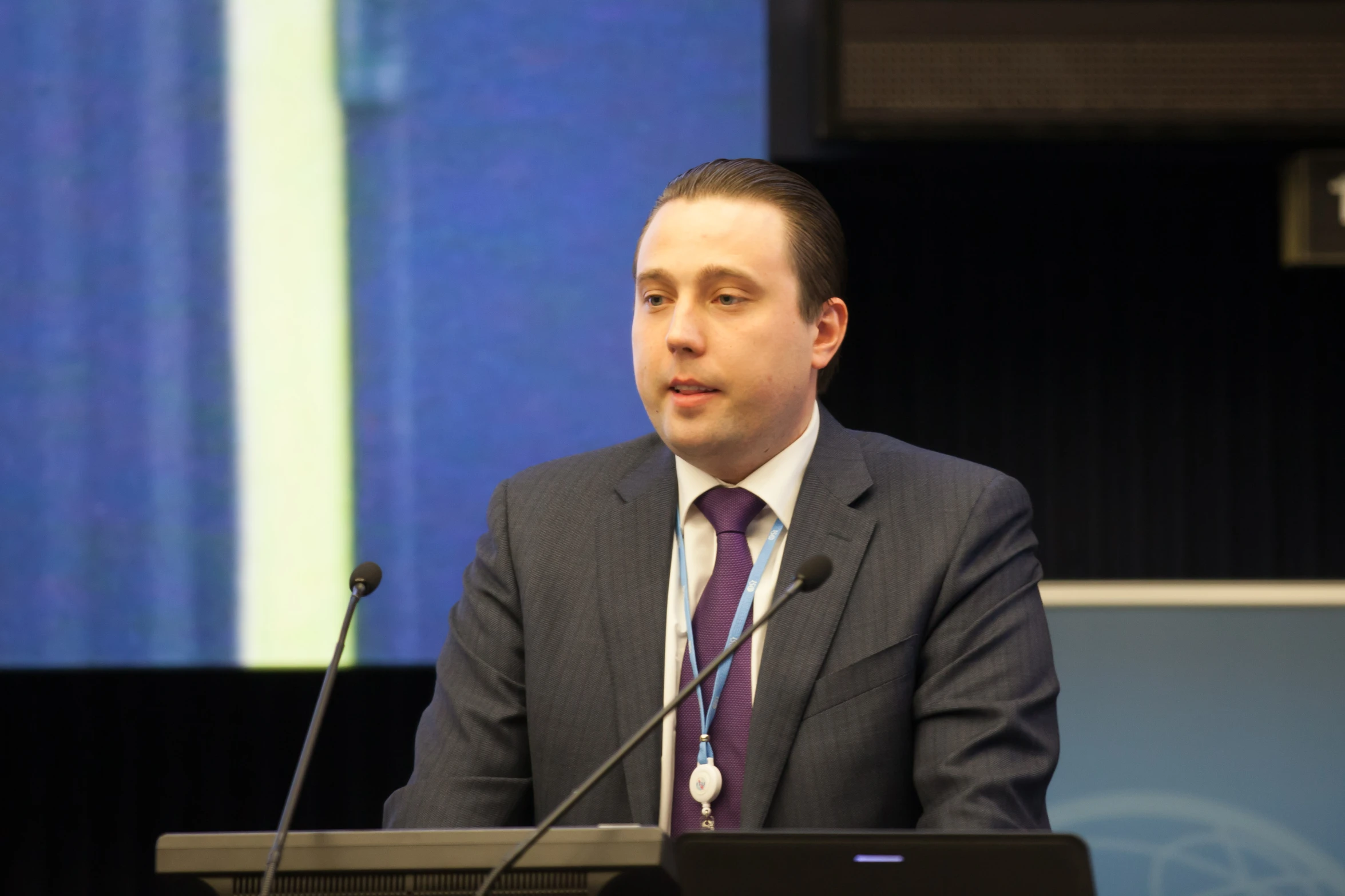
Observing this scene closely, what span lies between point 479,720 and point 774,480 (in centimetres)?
50

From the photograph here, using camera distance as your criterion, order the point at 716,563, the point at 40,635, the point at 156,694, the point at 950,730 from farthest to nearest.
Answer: the point at 156,694
the point at 40,635
the point at 716,563
the point at 950,730

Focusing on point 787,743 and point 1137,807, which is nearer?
point 787,743

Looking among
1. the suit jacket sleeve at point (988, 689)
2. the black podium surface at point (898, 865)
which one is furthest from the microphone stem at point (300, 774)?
the suit jacket sleeve at point (988, 689)

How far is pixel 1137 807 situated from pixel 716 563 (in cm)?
137

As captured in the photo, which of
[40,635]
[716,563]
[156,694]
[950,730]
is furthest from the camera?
[156,694]

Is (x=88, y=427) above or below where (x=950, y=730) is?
above

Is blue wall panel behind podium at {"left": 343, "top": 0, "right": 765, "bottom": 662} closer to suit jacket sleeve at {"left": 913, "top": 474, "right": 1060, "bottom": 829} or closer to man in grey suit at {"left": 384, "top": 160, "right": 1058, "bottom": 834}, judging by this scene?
man in grey suit at {"left": 384, "top": 160, "right": 1058, "bottom": 834}

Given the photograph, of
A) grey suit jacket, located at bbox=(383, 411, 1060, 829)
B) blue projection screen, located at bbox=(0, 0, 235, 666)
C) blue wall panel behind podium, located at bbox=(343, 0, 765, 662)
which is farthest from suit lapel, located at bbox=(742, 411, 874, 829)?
blue projection screen, located at bbox=(0, 0, 235, 666)

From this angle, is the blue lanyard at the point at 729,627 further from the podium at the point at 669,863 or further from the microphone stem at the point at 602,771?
the podium at the point at 669,863

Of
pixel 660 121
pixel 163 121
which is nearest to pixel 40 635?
pixel 163 121

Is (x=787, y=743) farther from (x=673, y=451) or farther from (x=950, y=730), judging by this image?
(x=673, y=451)

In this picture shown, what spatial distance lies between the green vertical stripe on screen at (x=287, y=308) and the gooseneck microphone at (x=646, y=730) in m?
1.85

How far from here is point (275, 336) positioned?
292 cm

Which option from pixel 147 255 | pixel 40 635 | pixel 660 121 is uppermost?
pixel 660 121
